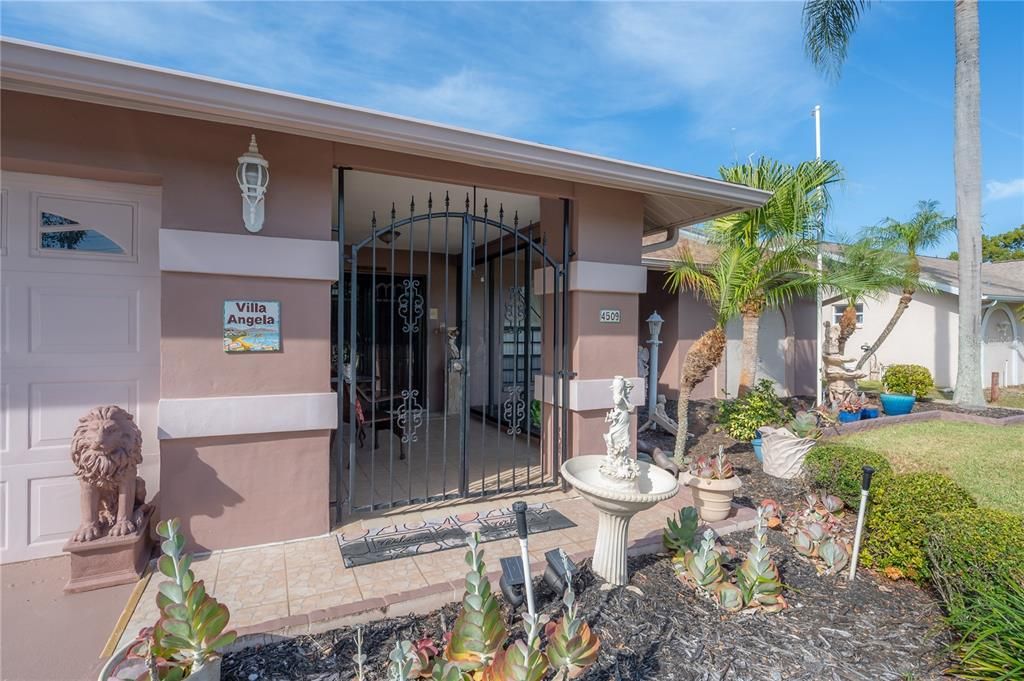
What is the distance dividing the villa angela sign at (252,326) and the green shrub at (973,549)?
451 cm

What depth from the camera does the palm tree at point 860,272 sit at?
7.01 meters

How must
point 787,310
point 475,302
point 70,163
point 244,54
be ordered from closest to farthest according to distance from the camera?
point 70,163 < point 244,54 < point 475,302 < point 787,310

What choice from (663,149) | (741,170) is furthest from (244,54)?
(663,149)

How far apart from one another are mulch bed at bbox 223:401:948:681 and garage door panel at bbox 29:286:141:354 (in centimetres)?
237

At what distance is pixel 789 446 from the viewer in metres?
5.46

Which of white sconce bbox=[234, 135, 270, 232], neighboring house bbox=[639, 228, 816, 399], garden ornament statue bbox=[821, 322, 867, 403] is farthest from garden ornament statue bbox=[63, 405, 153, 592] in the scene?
garden ornament statue bbox=[821, 322, 867, 403]

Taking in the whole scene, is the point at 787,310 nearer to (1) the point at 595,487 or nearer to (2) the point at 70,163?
(1) the point at 595,487

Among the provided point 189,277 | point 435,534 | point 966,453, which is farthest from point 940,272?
point 189,277

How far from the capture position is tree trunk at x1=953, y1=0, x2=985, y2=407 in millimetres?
8812

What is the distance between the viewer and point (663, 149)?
11930 mm

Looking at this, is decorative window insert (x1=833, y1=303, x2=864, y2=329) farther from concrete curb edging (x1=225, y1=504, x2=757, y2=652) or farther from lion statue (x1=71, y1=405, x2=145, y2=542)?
lion statue (x1=71, y1=405, x2=145, y2=542)

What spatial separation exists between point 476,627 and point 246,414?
2.28m

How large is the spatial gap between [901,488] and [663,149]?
1023cm

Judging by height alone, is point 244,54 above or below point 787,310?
above
